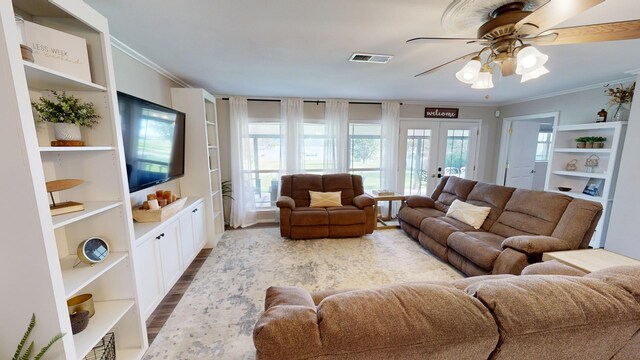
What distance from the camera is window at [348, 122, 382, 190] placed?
4773 millimetres

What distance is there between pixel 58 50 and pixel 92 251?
→ 1.11 meters

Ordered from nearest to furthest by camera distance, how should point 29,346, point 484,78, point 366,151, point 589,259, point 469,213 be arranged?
point 29,346, point 484,78, point 589,259, point 469,213, point 366,151

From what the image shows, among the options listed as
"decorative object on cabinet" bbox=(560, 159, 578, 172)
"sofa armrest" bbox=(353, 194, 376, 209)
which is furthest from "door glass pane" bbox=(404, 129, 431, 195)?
"decorative object on cabinet" bbox=(560, 159, 578, 172)

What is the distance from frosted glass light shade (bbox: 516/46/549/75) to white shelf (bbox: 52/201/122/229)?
248 cm

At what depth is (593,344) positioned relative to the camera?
2.56 feet

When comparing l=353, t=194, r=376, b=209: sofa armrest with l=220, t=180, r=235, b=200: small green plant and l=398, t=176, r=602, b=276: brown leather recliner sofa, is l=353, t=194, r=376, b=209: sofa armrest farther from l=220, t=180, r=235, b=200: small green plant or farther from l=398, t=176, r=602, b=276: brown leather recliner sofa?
l=220, t=180, r=235, b=200: small green plant

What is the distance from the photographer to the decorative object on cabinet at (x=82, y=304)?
1.39 m

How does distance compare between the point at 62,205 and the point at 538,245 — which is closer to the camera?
the point at 62,205

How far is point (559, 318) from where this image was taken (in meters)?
0.73

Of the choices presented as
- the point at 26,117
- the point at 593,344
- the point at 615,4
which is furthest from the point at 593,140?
the point at 26,117

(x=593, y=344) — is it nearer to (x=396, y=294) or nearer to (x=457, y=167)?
(x=396, y=294)

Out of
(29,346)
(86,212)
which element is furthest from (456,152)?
(29,346)

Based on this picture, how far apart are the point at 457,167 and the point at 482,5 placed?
4652 millimetres

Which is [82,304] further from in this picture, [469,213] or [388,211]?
[388,211]
